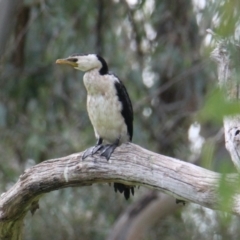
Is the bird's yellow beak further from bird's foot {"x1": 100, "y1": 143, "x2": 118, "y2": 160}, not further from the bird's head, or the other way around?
bird's foot {"x1": 100, "y1": 143, "x2": 118, "y2": 160}

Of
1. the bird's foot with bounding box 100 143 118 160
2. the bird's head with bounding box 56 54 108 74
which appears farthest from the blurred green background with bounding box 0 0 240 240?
the bird's foot with bounding box 100 143 118 160

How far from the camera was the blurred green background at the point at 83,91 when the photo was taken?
6.48 meters

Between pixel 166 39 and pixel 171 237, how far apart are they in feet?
5.83

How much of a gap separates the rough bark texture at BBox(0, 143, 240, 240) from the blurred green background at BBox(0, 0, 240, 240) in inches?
123

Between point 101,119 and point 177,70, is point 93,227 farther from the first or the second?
point 101,119

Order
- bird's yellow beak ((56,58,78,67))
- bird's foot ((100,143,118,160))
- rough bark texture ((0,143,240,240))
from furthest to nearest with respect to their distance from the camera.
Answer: bird's yellow beak ((56,58,78,67)) → bird's foot ((100,143,118,160)) → rough bark texture ((0,143,240,240))

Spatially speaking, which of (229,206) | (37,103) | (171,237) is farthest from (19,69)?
(229,206)

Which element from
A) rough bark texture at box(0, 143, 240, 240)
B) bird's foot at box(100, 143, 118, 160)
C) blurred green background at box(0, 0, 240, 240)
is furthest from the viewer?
blurred green background at box(0, 0, 240, 240)

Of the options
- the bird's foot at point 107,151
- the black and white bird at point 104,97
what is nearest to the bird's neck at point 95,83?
the black and white bird at point 104,97

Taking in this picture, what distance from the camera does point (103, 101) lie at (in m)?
3.54

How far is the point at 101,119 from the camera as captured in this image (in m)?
3.55

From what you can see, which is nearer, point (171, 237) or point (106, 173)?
point (106, 173)

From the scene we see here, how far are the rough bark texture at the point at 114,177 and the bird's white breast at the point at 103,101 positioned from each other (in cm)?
54

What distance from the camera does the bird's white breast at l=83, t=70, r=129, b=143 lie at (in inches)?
139
